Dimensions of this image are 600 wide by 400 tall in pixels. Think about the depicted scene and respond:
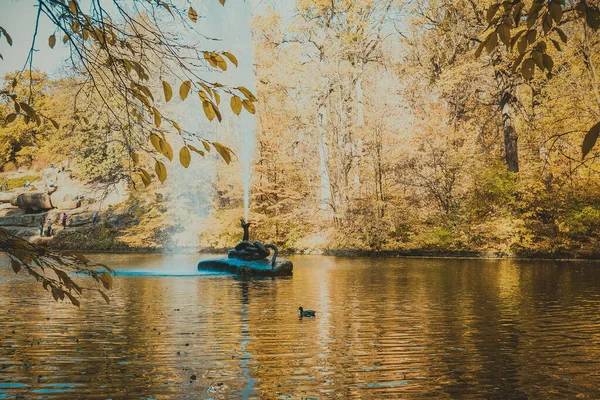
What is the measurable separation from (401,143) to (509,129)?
4739mm

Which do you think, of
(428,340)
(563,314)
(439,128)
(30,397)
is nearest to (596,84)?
(439,128)

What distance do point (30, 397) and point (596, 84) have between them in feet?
63.3

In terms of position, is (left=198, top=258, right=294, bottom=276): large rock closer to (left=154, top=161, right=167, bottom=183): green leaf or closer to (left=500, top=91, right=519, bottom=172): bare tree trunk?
(left=500, top=91, right=519, bottom=172): bare tree trunk

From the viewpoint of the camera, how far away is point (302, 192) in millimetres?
35750

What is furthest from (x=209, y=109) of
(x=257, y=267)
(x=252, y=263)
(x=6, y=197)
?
(x=6, y=197)

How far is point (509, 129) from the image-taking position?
28.5 meters

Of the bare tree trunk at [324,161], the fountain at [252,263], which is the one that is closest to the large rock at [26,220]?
the bare tree trunk at [324,161]

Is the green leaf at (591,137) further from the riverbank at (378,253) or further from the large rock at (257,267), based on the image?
the riverbank at (378,253)

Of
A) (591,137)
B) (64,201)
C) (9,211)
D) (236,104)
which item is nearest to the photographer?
(591,137)

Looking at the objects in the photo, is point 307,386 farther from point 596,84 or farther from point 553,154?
point 553,154

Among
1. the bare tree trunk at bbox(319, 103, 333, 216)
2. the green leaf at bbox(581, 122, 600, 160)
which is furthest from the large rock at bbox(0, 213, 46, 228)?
the green leaf at bbox(581, 122, 600, 160)

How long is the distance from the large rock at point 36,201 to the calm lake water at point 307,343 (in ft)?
106

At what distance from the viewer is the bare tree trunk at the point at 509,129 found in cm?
2823

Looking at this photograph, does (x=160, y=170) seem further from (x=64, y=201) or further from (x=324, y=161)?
(x=64, y=201)
